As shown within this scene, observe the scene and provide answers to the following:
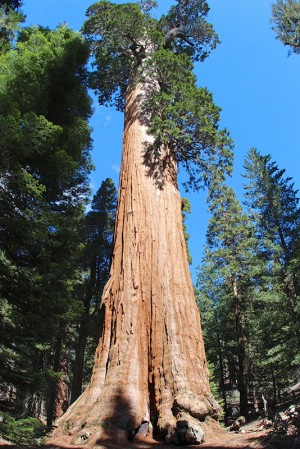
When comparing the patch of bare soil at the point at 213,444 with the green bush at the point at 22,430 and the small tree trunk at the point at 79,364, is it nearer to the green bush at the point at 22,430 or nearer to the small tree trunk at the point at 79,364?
the green bush at the point at 22,430

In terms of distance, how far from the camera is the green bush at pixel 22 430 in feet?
13.3

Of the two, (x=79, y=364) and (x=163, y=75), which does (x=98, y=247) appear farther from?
(x=163, y=75)

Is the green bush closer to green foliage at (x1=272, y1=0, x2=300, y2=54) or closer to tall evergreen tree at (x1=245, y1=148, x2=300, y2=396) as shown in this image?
tall evergreen tree at (x1=245, y1=148, x2=300, y2=396)

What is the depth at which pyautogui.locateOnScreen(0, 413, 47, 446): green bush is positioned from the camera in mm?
4043

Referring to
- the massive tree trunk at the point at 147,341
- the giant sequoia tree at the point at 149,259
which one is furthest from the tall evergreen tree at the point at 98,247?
the massive tree trunk at the point at 147,341

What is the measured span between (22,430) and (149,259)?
366cm

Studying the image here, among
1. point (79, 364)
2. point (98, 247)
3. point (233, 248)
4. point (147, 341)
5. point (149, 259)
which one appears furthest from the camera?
point (233, 248)

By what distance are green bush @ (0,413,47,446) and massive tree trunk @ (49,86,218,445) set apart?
0.65m

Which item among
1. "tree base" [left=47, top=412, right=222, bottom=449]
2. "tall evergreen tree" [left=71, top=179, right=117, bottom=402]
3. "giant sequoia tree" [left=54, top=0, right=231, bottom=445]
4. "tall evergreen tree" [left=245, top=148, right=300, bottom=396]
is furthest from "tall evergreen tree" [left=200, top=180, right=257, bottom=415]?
"tree base" [left=47, top=412, right=222, bottom=449]

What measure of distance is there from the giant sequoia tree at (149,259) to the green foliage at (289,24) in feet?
27.6

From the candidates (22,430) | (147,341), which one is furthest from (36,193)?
(22,430)

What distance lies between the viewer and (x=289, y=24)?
58.0 ft

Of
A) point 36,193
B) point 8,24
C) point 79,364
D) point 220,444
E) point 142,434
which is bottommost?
point 220,444

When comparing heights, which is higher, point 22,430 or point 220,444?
point 22,430
